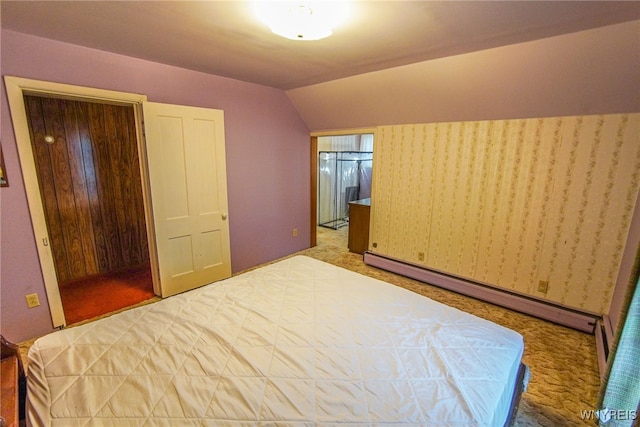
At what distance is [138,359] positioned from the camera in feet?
4.08

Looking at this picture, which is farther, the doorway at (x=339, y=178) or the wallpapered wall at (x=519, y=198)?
the doorway at (x=339, y=178)

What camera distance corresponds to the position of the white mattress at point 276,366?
1014mm

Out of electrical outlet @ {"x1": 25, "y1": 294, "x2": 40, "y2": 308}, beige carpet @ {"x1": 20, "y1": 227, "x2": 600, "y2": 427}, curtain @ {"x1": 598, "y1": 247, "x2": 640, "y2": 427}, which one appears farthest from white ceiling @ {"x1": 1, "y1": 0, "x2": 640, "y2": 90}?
beige carpet @ {"x1": 20, "y1": 227, "x2": 600, "y2": 427}

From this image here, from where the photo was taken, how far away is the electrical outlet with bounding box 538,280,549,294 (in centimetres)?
271

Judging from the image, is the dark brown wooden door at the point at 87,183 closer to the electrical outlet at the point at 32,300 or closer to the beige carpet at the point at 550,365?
the electrical outlet at the point at 32,300

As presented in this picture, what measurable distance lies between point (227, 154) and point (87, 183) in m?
1.65

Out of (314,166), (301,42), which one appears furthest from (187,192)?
(314,166)

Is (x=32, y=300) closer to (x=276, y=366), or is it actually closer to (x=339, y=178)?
(x=276, y=366)

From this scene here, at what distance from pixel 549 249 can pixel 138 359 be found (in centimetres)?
334

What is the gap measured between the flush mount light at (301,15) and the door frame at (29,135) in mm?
1606

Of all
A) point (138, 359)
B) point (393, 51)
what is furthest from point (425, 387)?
point (393, 51)

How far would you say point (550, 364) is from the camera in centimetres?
209

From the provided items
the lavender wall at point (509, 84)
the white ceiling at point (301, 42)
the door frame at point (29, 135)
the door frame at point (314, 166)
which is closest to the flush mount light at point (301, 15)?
the white ceiling at point (301, 42)

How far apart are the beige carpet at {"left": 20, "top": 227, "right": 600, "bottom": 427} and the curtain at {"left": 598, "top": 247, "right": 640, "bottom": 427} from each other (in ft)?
0.63
